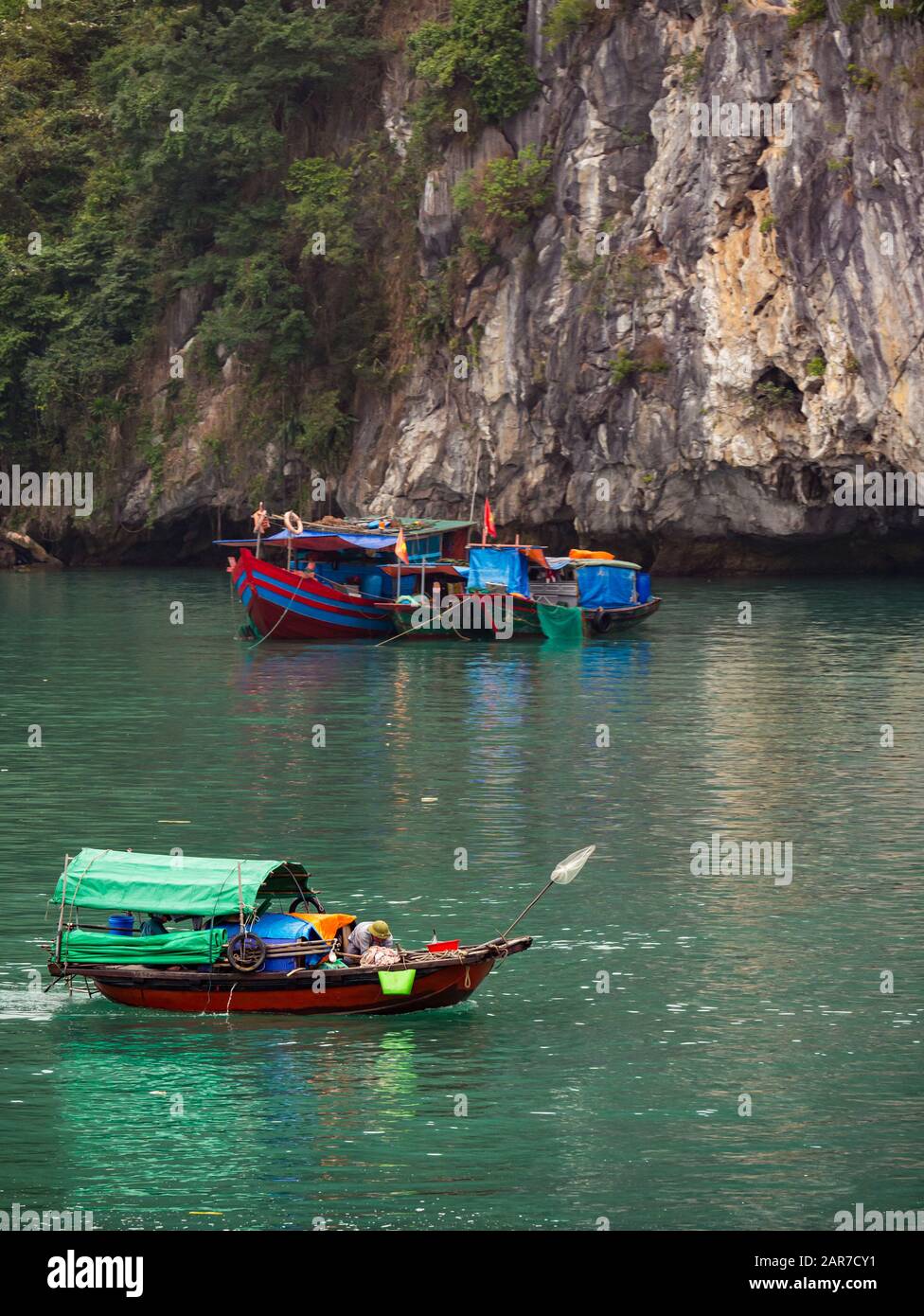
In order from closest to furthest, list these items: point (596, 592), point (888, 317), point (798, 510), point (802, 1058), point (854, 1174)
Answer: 1. point (854, 1174)
2. point (802, 1058)
3. point (596, 592)
4. point (888, 317)
5. point (798, 510)

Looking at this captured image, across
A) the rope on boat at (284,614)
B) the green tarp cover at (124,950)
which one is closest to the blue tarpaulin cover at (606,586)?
the rope on boat at (284,614)

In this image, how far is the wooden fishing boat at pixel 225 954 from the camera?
19297mm

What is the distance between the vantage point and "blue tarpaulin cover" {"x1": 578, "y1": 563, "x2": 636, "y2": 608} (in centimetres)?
5403

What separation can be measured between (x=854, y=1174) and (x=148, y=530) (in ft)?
222

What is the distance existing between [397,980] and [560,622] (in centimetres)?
3468

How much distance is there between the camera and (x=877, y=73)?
5716cm

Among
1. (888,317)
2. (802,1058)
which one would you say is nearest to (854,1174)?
(802,1058)

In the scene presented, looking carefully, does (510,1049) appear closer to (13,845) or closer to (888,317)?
(13,845)

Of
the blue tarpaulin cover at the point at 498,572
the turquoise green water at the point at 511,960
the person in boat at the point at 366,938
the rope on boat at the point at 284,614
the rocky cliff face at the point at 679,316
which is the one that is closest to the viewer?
the turquoise green water at the point at 511,960

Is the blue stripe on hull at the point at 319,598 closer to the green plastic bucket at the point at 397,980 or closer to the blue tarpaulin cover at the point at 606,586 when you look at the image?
the blue tarpaulin cover at the point at 606,586

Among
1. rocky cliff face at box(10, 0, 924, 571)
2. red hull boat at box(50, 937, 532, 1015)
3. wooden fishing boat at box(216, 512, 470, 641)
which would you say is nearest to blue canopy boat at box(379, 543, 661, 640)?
wooden fishing boat at box(216, 512, 470, 641)

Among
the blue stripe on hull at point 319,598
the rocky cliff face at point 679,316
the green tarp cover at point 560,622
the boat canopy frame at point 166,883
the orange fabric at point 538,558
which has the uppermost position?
the rocky cliff face at point 679,316

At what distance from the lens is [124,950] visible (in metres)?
19.9

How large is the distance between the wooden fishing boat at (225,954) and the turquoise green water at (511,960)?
0.94 feet
